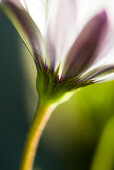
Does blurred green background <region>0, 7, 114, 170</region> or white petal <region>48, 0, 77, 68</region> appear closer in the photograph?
white petal <region>48, 0, 77, 68</region>

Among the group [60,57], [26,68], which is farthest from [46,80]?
[26,68]

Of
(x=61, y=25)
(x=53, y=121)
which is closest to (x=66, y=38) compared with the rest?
(x=61, y=25)

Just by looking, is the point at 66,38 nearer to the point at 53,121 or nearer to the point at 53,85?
the point at 53,85

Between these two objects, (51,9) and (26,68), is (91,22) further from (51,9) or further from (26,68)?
(26,68)

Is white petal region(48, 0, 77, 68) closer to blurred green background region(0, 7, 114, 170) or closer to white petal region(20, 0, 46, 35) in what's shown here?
white petal region(20, 0, 46, 35)

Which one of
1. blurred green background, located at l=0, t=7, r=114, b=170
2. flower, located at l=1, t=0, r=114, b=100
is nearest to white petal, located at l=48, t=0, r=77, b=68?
flower, located at l=1, t=0, r=114, b=100

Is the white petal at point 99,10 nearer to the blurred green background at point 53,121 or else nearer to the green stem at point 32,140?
the green stem at point 32,140

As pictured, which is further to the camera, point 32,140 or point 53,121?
point 53,121

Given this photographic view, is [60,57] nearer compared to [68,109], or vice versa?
[60,57]
